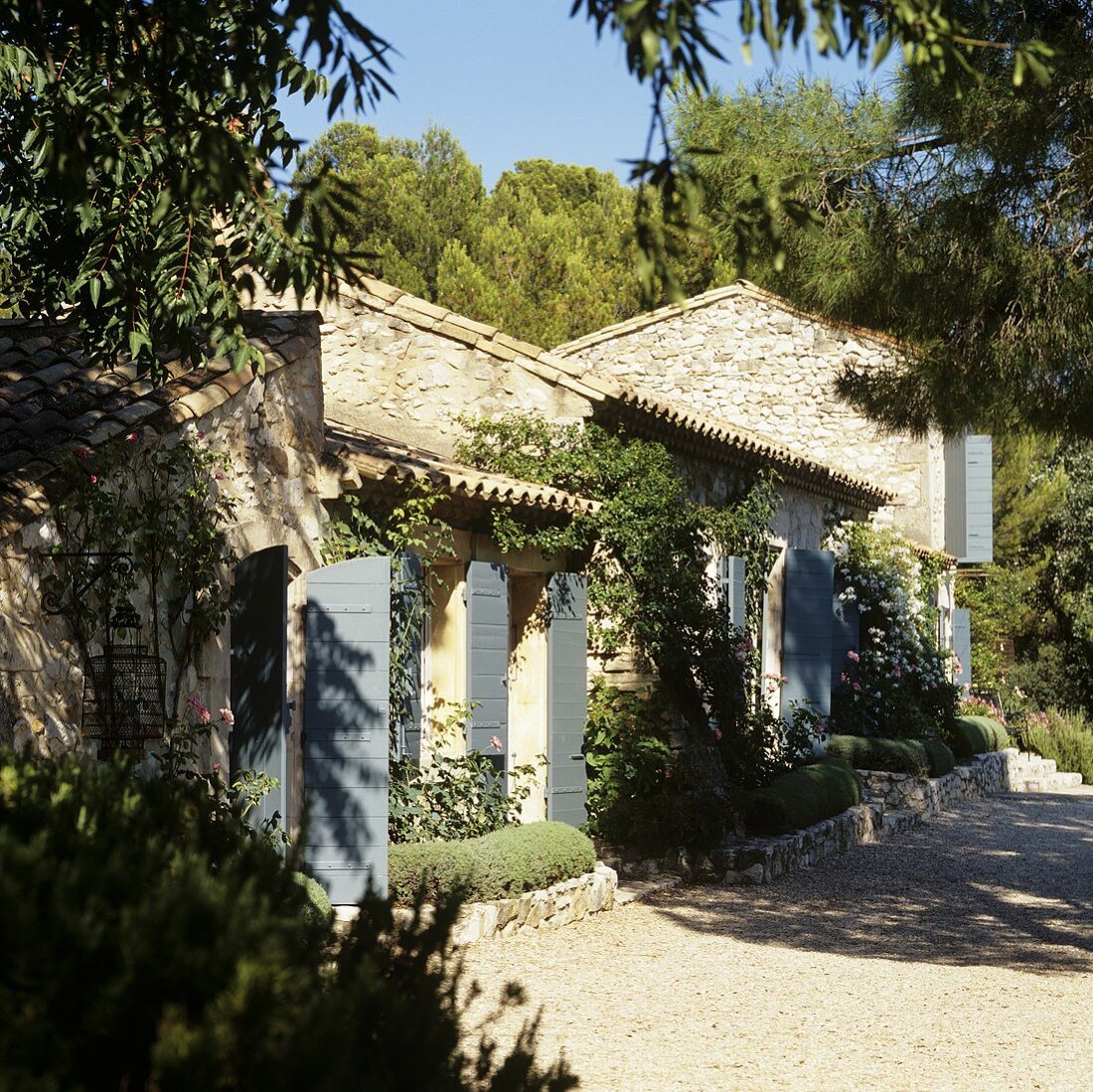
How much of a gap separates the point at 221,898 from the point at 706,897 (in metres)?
7.79

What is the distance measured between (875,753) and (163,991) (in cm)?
1318

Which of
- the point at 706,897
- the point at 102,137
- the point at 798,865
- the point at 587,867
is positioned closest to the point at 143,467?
the point at 102,137

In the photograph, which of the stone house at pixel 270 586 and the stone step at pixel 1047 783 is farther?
the stone step at pixel 1047 783

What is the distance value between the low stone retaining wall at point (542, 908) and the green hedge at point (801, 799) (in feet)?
7.21

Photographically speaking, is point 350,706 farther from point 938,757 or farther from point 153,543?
point 938,757

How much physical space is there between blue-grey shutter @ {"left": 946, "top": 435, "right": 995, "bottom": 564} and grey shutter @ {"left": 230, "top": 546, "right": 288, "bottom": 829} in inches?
607

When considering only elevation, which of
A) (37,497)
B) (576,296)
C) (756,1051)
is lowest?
(756,1051)

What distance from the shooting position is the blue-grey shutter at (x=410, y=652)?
8406 mm

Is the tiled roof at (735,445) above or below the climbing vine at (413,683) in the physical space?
above

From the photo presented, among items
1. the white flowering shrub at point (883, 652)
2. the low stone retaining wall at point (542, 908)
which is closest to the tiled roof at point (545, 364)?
the low stone retaining wall at point (542, 908)

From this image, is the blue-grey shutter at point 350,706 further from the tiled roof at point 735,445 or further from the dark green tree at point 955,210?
the tiled roof at point 735,445

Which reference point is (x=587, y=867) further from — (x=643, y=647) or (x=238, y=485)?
(x=238, y=485)

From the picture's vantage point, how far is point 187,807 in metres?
3.14

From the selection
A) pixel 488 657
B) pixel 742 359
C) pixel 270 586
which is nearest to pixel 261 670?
pixel 270 586
